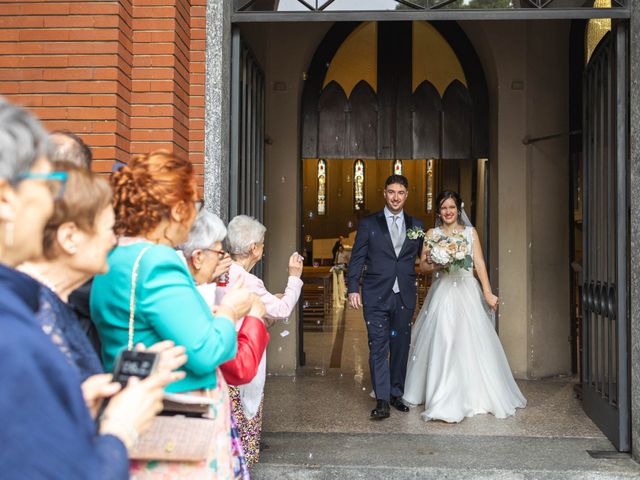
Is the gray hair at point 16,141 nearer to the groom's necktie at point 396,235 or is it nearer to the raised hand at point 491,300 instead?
the groom's necktie at point 396,235

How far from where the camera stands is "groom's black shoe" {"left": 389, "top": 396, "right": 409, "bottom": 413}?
21.3 feet

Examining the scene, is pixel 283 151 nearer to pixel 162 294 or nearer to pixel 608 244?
pixel 608 244

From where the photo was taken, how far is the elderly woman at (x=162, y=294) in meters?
2.04

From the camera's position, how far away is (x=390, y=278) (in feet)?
21.6

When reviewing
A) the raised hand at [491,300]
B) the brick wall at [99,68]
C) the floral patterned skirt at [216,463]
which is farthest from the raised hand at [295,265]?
the raised hand at [491,300]

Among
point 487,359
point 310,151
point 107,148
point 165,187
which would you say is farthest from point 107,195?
point 310,151

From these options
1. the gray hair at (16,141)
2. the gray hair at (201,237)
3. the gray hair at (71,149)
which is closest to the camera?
the gray hair at (16,141)

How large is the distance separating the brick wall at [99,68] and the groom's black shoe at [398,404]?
3.33 meters

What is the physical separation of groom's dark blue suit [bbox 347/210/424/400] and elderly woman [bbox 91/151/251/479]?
423 centimetres

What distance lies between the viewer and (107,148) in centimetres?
447

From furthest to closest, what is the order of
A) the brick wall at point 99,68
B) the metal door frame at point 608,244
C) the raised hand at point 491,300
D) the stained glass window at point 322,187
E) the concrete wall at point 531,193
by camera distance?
the stained glass window at point 322,187, the concrete wall at point 531,193, the raised hand at point 491,300, the metal door frame at point 608,244, the brick wall at point 99,68

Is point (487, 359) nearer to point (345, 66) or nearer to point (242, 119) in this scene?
point (242, 119)

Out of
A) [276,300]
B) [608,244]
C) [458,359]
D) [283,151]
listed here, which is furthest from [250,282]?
[283,151]

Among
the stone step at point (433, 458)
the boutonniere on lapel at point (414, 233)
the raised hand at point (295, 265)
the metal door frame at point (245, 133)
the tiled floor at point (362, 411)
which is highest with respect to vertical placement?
the metal door frame at point (245, 133)
